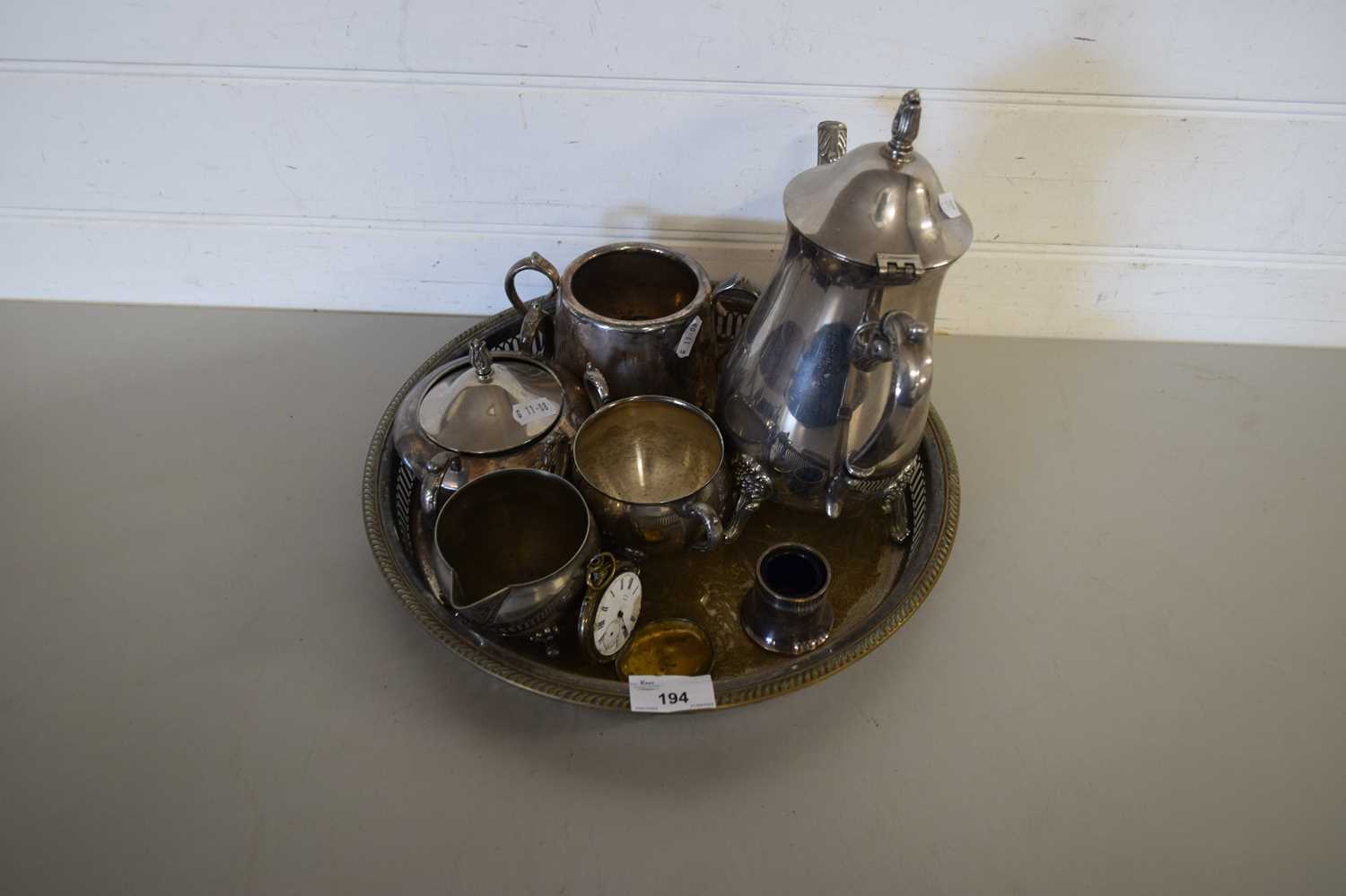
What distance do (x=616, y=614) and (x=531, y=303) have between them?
42 cm

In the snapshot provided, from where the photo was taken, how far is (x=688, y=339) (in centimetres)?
87

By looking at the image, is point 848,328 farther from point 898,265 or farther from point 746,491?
point 746,491

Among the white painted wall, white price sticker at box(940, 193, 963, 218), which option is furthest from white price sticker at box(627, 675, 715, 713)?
the white painted wall

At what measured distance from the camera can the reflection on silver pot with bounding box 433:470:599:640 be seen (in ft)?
2.30

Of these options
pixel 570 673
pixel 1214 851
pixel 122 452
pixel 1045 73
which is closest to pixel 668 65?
pixel 1045 73

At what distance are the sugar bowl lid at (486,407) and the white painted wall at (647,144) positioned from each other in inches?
12.5

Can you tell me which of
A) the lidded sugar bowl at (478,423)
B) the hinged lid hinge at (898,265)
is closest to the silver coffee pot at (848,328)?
the hinged lid hinge at (898,265)

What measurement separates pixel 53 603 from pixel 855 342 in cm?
84

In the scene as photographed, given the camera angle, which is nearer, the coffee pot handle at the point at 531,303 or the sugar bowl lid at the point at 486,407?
the sugar bowl lid at the point at 486,407

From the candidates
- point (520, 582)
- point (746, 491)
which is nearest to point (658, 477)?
point (746, 491)

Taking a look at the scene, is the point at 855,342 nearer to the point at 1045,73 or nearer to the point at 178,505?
the point at 1045,73

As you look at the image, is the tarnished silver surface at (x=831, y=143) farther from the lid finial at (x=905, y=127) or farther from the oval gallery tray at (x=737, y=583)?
the oval gallery tray at (x=737, y=583)

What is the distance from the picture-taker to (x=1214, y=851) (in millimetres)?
701

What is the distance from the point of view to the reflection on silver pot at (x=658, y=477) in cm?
77
